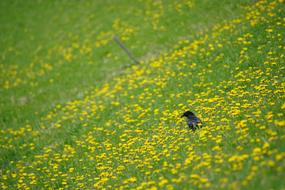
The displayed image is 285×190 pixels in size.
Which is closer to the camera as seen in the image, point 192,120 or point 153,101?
point 192,120

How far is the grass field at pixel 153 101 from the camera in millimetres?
5297

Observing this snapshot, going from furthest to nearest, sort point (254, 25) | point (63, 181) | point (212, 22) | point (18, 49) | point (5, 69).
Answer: point (18, 49), point (5, 69), point (212, 22), point (254, 25), point (63, 181)

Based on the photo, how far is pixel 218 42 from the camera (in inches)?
376

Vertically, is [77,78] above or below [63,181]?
above

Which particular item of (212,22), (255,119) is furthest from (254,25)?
(255,119)

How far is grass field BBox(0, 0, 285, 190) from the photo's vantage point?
5297mm

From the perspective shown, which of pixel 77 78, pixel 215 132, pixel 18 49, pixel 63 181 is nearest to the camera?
pixel 215 132

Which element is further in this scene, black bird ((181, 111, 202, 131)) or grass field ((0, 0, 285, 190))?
black bird ((181, 111, 202, 131))

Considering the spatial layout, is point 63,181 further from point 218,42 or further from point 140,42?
point 140,42

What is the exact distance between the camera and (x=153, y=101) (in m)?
8.33

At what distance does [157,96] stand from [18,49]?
10.9 meters

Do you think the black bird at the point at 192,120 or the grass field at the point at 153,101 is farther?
the black bird at the point at 192,120

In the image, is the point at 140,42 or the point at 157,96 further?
the point at 140,42

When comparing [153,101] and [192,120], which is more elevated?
[153,101]
